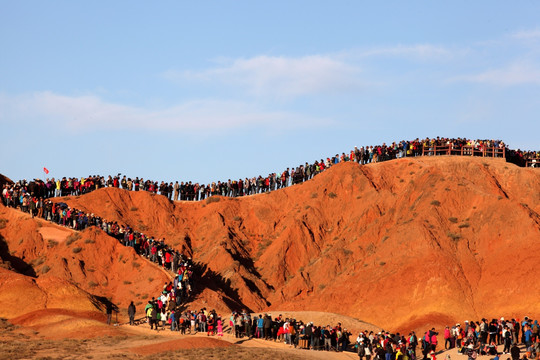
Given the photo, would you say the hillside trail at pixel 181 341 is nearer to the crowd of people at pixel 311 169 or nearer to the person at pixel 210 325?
the person at pixel 210 325

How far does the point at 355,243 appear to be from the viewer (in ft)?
228

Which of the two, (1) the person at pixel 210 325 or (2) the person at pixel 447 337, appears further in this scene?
(2) the person at pixel 447 337

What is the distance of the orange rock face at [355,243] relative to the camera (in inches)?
2360

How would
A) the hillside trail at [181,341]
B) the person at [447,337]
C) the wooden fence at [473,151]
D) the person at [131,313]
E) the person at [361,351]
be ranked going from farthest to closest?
the wooden fence at [473,151] < the person at [131,313] < the person at [447,337] < the person at [361,351] < the hillside trail at [181,341]

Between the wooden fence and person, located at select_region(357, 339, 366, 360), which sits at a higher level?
the wooden fence

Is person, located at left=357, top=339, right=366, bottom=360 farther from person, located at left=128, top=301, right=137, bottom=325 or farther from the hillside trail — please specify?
person, located at left=128, top=301, right=137, bottom=325

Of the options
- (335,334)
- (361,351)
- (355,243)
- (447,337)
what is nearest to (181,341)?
(335,334)

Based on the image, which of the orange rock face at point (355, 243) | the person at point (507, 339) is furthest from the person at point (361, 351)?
the orange rock face at point (355, 243)

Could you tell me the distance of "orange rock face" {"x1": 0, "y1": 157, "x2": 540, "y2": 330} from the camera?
59.9m

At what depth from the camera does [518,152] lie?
7869 cm

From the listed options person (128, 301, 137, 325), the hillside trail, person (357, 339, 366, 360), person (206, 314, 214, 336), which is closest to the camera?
the hillside trail

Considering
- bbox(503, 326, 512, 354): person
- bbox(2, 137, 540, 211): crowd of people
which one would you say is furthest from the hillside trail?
bbox(2, 137, 540, 211): crowd of people

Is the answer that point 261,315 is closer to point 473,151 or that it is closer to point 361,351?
point 361,351

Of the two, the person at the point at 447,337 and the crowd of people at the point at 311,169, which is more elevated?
the crowd of people at the point at 311,169
